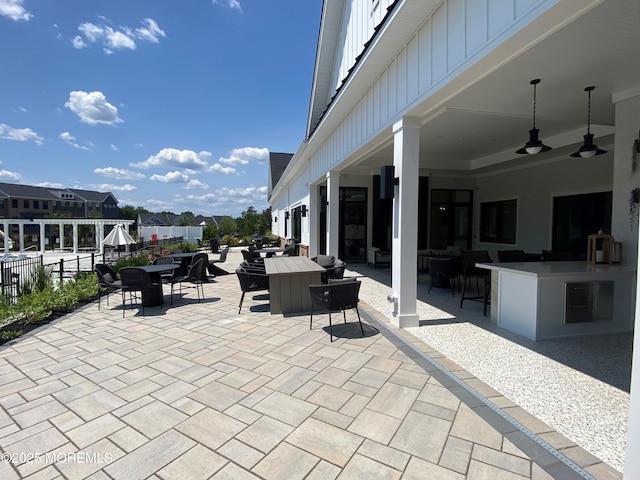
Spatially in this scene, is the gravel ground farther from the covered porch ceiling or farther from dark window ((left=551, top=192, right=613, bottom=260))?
dark window ((left=551, top=192, right=613, bottom=260))

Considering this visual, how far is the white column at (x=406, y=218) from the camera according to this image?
456cm

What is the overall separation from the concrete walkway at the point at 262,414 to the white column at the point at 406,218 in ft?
1.82

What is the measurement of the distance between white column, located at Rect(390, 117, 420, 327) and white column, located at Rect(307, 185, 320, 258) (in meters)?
6.87

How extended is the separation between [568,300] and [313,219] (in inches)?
343

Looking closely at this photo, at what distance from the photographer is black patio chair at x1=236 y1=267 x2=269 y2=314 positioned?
219 inches

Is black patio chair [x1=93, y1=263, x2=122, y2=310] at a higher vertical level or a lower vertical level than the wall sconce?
lower

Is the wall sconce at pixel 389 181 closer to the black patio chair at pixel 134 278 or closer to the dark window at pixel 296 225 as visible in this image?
the black patio chair at pixel 134 278

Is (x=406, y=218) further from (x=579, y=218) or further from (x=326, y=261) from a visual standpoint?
(x=579, y=218)

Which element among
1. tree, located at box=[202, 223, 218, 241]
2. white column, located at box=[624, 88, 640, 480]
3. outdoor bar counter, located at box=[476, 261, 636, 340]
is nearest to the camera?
outdoor bar counter, located at box=[476, 261, 636, 340]

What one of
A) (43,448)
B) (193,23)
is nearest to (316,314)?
(43,448)

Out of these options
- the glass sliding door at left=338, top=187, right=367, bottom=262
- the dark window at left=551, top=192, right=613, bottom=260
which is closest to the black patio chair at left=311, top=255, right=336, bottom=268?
the glass sliding door at left=338, top=187, right=367, bottom=262

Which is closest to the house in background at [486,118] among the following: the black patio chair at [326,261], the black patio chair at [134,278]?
the black patio chair at [326,261]

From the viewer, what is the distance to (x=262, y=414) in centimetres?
254

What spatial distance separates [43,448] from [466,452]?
281cm
